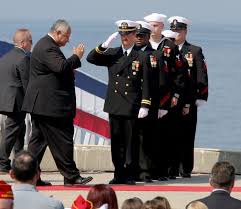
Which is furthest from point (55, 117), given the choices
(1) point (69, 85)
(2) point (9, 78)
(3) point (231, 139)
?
(3) point (231, 139)

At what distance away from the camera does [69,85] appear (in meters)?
14.6

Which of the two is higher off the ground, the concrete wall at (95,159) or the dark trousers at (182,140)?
the dark trousers at (182,140)

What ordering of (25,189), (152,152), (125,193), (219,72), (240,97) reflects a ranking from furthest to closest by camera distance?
(219,72)
(240,97)
(152,152)
(125,193)
(25,189)

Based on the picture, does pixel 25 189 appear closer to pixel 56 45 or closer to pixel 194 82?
pixel 56 45

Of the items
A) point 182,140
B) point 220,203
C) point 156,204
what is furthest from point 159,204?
point 182,140

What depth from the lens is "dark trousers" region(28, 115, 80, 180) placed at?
14.6 m

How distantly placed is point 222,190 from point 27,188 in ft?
4.88

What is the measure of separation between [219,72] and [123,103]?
129 ft

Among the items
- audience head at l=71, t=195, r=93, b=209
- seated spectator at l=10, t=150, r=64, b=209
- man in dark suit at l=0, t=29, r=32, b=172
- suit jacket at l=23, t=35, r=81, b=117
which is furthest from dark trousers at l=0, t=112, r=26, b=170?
audience head at l=71, t=195, r=93, b=209

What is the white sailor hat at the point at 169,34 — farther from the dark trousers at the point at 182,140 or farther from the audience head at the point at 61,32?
the audience head at the point at 61,32

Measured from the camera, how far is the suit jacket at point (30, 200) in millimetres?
10727

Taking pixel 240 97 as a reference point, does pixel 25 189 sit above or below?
above

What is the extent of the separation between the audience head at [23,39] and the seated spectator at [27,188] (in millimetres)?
5112

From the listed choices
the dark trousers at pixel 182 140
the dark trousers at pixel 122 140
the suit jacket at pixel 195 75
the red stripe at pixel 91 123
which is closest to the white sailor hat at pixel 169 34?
the suit jacket at pixel 195 75
